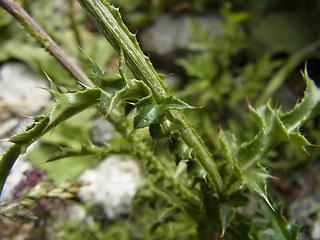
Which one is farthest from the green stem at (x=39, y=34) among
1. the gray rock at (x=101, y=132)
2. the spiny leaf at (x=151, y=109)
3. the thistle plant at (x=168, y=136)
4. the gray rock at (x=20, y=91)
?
the gray rock at (x=20, y=91)

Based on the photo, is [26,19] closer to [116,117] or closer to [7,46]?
[116,117]

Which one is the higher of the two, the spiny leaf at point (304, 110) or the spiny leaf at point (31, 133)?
the spiny leaf at point (31, 133)

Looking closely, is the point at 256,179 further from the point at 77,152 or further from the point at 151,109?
the point at 77,152

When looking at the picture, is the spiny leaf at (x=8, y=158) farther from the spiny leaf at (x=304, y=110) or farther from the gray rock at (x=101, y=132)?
the gray rock at (x=101, y=132)

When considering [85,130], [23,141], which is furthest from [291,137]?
[85,130]

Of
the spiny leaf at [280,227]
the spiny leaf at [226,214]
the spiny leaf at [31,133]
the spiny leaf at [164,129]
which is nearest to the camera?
the spiny leaf at [31,133]

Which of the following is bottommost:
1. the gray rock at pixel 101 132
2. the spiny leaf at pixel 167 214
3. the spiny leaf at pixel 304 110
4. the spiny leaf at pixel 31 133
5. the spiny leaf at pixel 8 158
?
the gray rock at pixel 101 132

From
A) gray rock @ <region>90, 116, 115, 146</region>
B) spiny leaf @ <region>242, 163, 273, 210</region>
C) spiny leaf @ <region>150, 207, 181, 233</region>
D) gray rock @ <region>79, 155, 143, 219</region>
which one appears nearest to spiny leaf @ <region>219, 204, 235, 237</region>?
spiny leaf @ <region>242, 163, 273, 210</region>

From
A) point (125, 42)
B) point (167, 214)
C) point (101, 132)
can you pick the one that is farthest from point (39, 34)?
point (101, 132)
